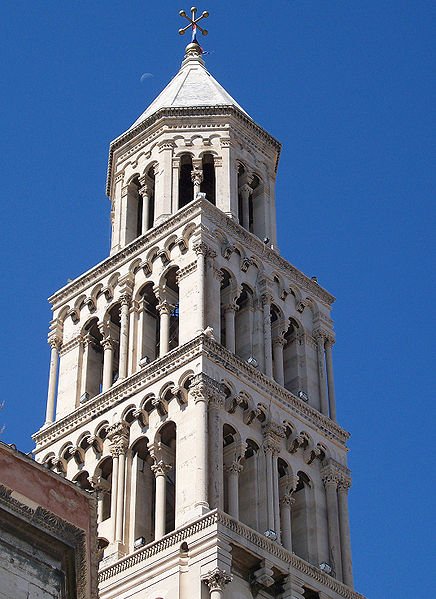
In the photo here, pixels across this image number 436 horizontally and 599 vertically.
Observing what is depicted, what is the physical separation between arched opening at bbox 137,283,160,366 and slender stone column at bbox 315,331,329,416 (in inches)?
206

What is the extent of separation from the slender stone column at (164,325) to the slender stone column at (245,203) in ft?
17.6

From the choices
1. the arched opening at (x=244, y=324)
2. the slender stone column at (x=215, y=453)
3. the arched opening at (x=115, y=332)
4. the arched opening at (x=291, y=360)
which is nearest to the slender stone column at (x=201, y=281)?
the arched opening at (x=244, y=324)

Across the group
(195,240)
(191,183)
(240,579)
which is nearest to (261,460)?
(240,579)

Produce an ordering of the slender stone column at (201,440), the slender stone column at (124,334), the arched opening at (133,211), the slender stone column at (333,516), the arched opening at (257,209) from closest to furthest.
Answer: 1. the slender stone column at (201,440)
2. the slender stone column at (333,516)
3. the slender stone column at (124,334)
4. the arched opening at (133,211)
5. the arched opening at (257,209)

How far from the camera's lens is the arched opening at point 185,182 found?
48500mm

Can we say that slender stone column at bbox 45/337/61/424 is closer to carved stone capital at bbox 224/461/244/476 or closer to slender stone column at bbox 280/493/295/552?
carved stone capital at bbox 224/461/244/476

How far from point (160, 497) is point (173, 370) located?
3.92 metres

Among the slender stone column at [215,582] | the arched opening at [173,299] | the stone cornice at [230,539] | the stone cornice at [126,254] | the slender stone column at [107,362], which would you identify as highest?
the stone cornice at [126,254]

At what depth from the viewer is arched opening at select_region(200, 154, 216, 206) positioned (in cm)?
4856

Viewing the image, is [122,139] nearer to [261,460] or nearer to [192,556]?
[261,460]

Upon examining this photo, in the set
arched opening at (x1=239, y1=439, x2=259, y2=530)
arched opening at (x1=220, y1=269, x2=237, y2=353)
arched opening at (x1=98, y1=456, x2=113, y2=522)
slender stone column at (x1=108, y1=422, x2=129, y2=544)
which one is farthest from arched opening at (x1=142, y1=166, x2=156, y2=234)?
arched opening at (x1=239, y1=439, x2=259, y2=530)

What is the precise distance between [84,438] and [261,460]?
5.47 m

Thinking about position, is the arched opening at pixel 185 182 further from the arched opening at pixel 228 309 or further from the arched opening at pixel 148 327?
the arched opening at pixel 228 309

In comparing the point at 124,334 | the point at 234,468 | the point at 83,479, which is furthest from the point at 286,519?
the point at 124,334
